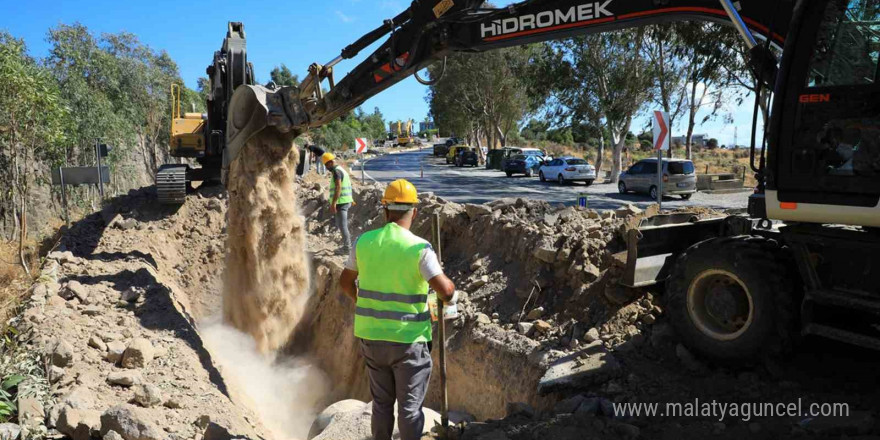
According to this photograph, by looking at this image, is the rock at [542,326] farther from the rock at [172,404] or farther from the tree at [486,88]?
the tree at [486,88]

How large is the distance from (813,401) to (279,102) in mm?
6358

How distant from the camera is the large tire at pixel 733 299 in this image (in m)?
4.34

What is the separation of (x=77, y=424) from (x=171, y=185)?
7.72 metres


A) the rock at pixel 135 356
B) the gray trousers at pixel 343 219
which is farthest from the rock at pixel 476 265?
the rock at pixel 135 356

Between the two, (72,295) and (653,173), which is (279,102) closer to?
(72,295)

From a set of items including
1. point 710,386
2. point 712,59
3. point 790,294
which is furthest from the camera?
point 712,59

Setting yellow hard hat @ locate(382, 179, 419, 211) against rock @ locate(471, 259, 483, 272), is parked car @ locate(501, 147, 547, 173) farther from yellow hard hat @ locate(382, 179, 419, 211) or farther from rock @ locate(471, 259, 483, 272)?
yellow hard hat @ locate(382, 179, 419, 211)

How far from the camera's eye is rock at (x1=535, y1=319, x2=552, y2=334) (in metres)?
6.40

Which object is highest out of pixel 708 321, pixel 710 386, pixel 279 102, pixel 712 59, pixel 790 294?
pixel 712 59

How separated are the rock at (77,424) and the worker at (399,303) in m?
2.02

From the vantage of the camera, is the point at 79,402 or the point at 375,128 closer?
the point at 79,402

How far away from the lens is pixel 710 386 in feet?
15.1

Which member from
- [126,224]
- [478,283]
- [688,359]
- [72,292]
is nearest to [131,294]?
[72,292]

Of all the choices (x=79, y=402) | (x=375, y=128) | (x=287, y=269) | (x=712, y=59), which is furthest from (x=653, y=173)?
(x=375, y=128)
